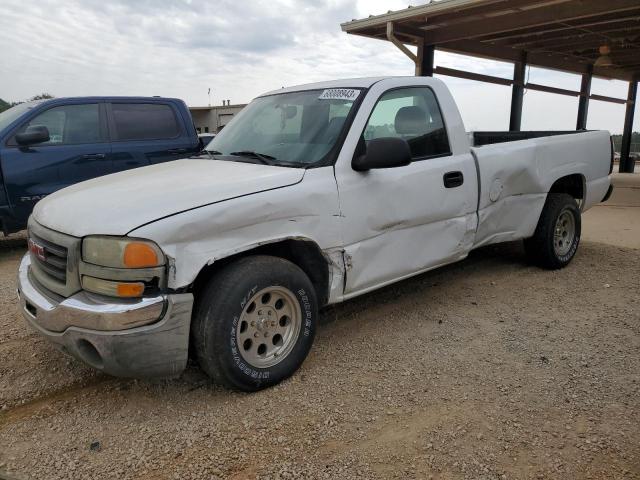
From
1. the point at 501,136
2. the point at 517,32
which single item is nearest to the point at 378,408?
the point at 501,136

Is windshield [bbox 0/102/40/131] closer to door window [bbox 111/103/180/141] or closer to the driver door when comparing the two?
door window [bbox 111/103/180/141]

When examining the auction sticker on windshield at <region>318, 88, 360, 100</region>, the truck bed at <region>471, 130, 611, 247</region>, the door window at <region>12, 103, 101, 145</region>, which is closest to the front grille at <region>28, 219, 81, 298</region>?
the auction sticker on windshield at <region>318, 88, 360, 100</region>

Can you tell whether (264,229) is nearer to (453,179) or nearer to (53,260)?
(53,260)

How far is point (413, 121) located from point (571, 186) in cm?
263

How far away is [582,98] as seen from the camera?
53.6 ft

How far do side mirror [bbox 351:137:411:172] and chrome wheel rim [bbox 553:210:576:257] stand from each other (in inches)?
108

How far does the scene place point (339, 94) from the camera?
3.72m

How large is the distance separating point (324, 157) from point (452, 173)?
48.1 inches

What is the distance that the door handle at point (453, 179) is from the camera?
4.00 m

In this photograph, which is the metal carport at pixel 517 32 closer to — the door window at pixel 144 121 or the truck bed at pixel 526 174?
the truck bed at pixel 526 174

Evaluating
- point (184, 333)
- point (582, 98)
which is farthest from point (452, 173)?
point (582, 98)

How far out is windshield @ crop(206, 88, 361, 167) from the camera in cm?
346

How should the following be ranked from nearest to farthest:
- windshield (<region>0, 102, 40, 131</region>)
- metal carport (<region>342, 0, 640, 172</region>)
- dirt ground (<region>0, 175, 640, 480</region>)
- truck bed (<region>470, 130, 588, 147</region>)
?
dirt ground (<region>0, 175, 640, 480</region>) → truck bed (<region>470, 130, 588, 147</region>) → windshield (<region>0, 102, 40, 131</region>) → metal carport (<region>342, 0, 640, 172</region>)

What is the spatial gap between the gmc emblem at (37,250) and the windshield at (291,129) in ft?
4.67
